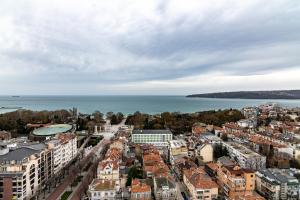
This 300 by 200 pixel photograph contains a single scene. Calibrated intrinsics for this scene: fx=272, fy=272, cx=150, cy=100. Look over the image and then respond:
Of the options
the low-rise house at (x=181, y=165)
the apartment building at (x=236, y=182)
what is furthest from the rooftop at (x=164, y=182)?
the apartment building at (x=236, y=182)

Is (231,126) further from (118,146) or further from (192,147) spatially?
(118,146)

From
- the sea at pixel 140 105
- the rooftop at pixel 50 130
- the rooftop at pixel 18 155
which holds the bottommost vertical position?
the sea at pixel 140 105

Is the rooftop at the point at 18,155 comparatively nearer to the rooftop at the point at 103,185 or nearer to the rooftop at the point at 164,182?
the rooftop at the point at 103,185

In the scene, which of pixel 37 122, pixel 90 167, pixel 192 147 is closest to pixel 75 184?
pixel 90 167

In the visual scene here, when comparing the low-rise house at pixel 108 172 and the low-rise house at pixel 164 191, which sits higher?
the low-rise house at pixel 108 172

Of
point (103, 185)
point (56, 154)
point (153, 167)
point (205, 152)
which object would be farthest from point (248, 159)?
point (56, 154)

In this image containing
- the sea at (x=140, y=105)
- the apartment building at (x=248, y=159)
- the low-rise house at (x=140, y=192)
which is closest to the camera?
the low-rise house at (x=140, y=192)

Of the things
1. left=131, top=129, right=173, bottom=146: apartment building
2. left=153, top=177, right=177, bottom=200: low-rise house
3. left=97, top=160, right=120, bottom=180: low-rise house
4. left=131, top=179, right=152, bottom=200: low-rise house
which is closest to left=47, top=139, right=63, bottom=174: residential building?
left=97, top=160, right=120, bottom=180: low-rise house
